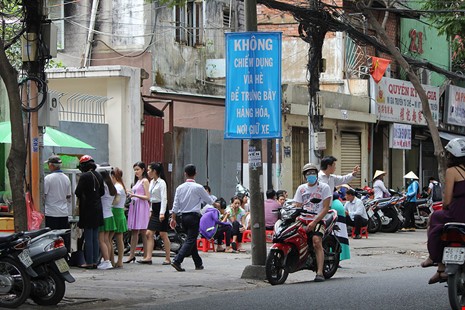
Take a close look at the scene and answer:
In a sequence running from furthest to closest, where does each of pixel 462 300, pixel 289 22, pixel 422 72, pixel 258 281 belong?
pixel 422 72
pixel 289 22
pixel 258 281
pixel 462 300

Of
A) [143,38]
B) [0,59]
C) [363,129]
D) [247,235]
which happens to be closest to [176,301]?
[0,59]

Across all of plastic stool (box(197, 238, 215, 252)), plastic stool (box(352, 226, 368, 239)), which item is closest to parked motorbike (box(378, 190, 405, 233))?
plastic stool (box(352, 226, 368, 239))

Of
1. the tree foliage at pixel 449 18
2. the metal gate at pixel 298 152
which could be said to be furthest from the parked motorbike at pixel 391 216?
the tree foliage at pixel 449 18

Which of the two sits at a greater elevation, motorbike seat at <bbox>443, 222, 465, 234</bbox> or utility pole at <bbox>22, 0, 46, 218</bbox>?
utility pole at <bbox>22, 0, 46, 218</bbox>

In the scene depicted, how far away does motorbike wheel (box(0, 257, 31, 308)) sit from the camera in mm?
11227

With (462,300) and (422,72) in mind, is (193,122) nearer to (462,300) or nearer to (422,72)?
(422,72)

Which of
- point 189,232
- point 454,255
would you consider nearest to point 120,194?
point 189,232

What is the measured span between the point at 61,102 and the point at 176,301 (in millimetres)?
11843

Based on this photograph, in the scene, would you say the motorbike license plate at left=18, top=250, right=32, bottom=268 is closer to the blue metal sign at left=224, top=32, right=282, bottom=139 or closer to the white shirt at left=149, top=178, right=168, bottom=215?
the blue metal sign at left=224, top=32, right=282, bottom=139

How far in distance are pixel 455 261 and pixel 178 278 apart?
602cm

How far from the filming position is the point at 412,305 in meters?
11.0

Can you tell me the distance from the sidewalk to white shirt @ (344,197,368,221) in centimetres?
295

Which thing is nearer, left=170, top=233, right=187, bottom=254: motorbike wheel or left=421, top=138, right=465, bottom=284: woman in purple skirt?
left=421, top=138, right=465, bottom=284: woman in purple skirt

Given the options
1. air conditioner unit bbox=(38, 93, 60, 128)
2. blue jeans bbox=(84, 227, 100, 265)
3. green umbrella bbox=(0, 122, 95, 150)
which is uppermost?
air conditioner unit bbox=(38, 93, 60, 128)
